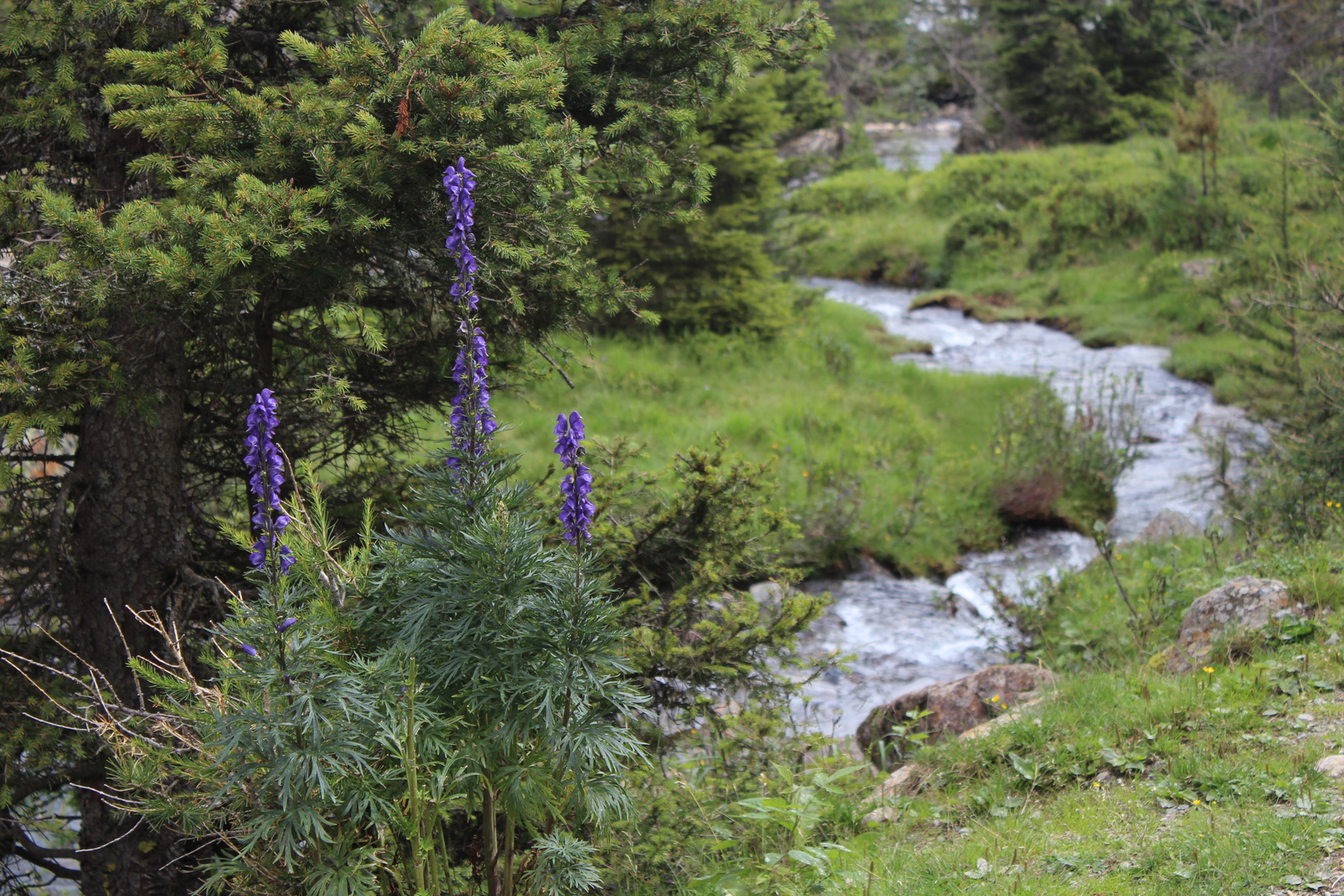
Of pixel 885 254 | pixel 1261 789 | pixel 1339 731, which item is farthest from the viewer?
pixel 885 254

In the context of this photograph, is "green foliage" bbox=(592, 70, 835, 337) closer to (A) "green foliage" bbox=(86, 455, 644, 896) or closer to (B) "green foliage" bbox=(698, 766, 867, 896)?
(B) "green foliage" bbox=(698, 766, 867, 896)

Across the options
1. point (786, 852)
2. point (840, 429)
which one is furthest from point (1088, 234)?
point (786, 852)

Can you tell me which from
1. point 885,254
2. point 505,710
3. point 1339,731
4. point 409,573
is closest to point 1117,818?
point 1339,731

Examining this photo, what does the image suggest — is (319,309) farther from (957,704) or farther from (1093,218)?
(1093,218)

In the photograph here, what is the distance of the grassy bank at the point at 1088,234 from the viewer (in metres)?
15.8

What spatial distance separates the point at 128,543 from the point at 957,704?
4698mm

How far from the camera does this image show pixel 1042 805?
419cm

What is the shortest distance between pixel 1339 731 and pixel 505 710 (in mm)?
3706

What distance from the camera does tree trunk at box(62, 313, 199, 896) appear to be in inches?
164

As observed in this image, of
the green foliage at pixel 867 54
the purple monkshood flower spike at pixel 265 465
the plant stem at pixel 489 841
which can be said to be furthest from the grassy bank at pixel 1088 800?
the green foliage at pixel 867 54

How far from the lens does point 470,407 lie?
2.91 meters

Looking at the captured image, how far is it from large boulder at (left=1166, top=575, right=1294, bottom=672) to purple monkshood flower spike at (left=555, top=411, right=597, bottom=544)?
12.5 ft

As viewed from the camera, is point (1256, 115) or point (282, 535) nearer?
point (282, 535)

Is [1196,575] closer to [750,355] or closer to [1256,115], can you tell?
[750,355]
